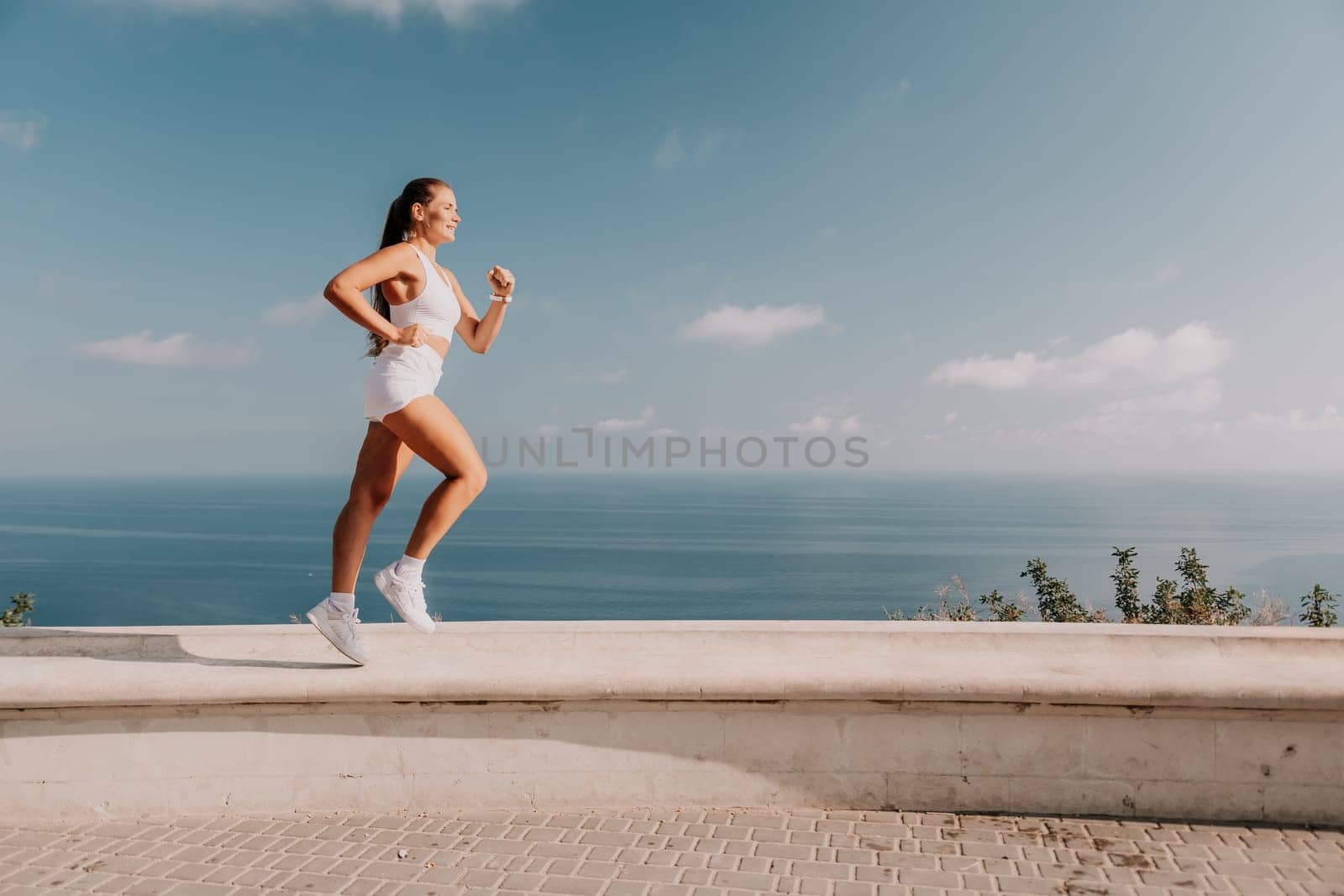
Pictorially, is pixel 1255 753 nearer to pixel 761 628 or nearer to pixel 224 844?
pixel 761 628

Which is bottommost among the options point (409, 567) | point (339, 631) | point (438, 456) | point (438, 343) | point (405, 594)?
point (339, 631)

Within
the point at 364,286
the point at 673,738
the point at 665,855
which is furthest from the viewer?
the point at 364,286

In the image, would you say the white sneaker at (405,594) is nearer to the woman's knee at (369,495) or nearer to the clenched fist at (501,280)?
the woman's knee at (369,495)

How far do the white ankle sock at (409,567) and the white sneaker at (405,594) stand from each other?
0.01m

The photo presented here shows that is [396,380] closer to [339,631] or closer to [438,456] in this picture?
[438,456]

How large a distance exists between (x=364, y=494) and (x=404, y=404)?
51 cm

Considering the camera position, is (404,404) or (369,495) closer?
(404,404)

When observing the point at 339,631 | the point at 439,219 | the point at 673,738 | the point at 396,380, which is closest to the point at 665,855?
the point at 673,738

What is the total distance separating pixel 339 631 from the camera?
11.3ft

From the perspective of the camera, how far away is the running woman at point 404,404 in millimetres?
3375

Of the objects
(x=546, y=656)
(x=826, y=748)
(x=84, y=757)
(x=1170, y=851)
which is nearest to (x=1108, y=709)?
(x=1170, y=851)

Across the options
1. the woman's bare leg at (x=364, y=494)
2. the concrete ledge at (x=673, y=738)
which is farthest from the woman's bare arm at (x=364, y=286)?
the concrete ledge at (x=673, y=738)

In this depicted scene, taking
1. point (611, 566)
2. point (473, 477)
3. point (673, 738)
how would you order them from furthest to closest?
point (611, 566) < point (473, 477) < point (673, 738)

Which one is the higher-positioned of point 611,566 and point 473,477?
point 473,477
